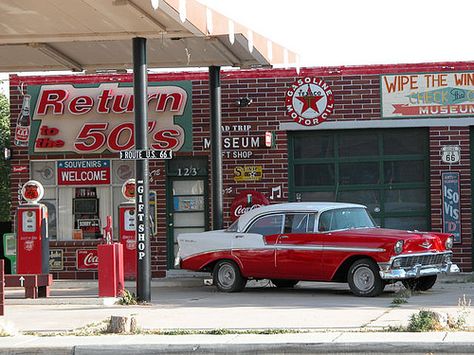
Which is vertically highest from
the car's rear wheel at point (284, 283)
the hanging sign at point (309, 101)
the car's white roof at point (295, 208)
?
the hanging sign at point (309, 101)

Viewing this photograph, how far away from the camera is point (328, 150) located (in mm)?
22688

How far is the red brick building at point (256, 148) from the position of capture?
2211 centimetres

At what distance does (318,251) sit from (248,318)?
3574 mm

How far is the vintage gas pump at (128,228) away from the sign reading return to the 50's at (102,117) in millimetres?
2900

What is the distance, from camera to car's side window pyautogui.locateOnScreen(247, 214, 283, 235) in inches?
726

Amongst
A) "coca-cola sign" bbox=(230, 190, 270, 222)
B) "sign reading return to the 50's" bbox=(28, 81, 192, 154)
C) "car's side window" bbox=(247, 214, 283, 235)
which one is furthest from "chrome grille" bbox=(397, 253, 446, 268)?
"sign reading return to the 50's" bbox=(28, 81, 192, 154)

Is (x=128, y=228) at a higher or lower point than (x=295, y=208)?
lower

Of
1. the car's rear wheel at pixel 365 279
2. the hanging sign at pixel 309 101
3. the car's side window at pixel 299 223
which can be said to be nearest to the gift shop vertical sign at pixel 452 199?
the hanging sign at pixel 309 101

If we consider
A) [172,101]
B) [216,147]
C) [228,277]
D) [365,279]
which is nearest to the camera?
[365,279]

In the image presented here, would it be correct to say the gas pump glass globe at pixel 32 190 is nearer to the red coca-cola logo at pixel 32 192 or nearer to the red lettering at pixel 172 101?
the red coca-cola logo at pixel 32 192

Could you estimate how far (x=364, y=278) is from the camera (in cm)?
1728

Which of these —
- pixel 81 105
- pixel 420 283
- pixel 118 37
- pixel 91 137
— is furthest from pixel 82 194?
pixel 420 283

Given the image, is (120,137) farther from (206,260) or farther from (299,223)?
(299,223)

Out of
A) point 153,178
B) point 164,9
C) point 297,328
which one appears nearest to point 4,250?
point 153,178
